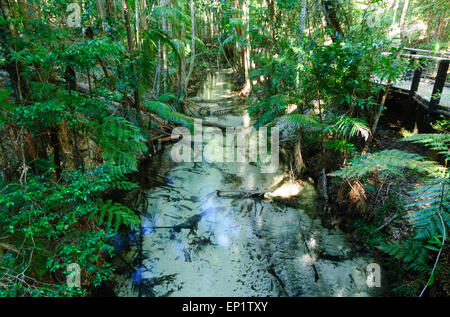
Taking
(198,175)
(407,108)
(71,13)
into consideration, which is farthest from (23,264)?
(407,108)

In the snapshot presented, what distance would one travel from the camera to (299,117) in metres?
4.30

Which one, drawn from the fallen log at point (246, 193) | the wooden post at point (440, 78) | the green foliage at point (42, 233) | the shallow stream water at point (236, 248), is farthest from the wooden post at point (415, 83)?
the green foliage at point (42, 233)

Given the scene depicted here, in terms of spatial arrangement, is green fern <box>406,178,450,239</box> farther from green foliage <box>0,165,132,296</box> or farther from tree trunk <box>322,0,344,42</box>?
tree trunk <box>322,0,344,42</box>

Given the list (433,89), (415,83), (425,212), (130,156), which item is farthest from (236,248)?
(415,83)

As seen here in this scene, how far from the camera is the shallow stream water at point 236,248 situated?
3.25 m

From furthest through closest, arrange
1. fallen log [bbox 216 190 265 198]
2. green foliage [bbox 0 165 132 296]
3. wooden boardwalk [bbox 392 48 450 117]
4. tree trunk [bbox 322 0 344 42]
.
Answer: tree trunk [bbox 322 0 344 42] < fallen log [bbox 216 190 265 198] < wooden boardwalk [bbox 392 48 450 117] < green foliage [bbox 0 165 132 296]

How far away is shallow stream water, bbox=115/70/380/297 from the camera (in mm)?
3250

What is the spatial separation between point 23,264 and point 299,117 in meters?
3.90

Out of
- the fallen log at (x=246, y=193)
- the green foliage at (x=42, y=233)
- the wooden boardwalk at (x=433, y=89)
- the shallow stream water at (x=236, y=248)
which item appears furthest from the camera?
the fallen log at (x=246, y=193)

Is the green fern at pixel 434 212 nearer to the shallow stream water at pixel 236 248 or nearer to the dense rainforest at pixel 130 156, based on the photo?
the dense rainforest at pixel 130 156

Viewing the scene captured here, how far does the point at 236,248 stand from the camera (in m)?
3.87

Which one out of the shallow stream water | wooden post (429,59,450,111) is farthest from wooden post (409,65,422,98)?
the shallow stream water
